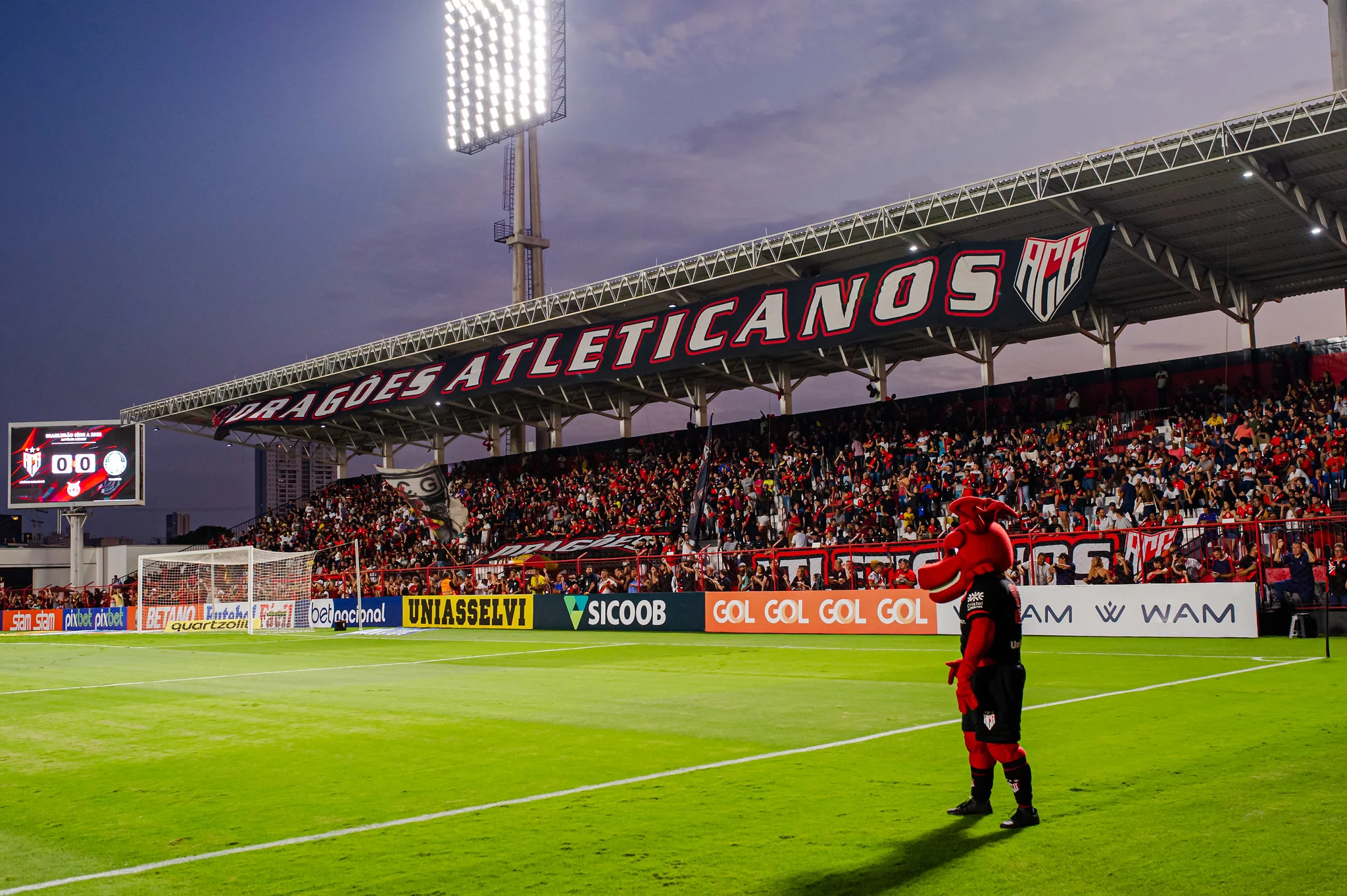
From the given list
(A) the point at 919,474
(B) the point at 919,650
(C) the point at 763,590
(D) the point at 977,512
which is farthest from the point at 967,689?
(A) the point at 919,474

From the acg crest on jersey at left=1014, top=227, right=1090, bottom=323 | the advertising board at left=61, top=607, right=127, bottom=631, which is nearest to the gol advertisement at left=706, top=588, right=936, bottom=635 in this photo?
the acg crest on jersey at left=1014, top=227, right=1090, bottom=323

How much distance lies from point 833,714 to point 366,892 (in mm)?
7238

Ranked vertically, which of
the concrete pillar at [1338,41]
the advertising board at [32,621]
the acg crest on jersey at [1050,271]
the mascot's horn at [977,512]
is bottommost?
the advertising board at [32,621]

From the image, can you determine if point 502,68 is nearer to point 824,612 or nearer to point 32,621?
point 32,621

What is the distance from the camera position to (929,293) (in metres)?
33.8

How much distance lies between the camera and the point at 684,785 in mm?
8281

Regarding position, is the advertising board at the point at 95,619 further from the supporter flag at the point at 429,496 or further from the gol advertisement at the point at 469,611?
the gol advertisement at the point at 469,611

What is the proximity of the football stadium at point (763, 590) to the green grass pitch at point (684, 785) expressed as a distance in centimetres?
6

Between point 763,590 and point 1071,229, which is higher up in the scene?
point 1071,229

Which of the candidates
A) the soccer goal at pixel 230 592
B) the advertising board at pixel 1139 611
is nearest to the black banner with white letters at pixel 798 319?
the soccer goal at pixel 230 592

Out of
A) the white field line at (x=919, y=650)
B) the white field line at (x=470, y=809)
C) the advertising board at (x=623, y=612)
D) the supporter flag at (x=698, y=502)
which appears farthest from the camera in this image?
the supporter flag at (x=698, y=502)

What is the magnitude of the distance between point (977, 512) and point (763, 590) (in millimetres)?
23411

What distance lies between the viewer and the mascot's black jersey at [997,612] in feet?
21.8

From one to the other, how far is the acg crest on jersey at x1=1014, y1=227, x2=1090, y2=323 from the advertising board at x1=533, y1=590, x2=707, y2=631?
1207cm
